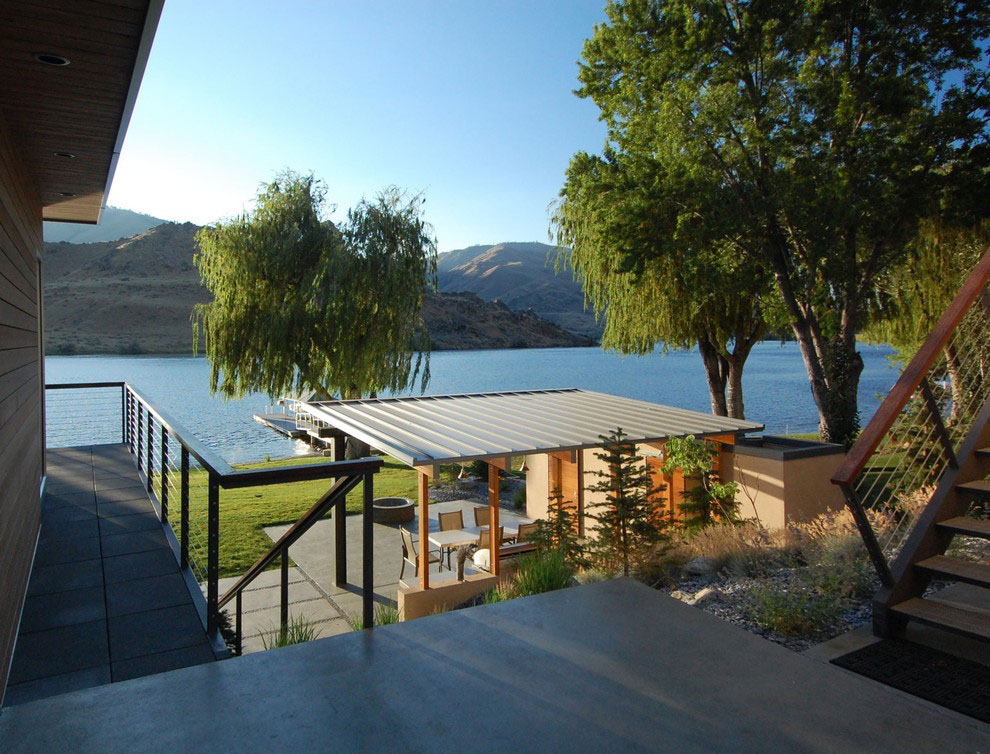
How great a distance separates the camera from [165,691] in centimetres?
273

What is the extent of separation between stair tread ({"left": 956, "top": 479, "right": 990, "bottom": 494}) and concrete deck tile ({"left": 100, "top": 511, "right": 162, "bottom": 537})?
5585 millimetres

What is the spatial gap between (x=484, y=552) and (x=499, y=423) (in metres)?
1.88

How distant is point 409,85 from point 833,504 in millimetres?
10992

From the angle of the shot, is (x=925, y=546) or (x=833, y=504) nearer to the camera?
(x=925, y=546)

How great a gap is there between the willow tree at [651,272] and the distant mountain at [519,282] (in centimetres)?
6193

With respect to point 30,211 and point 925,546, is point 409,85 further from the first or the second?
point 925,546

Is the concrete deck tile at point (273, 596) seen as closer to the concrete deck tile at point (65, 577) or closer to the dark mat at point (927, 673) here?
the concrete deck tile at point (65, 577)

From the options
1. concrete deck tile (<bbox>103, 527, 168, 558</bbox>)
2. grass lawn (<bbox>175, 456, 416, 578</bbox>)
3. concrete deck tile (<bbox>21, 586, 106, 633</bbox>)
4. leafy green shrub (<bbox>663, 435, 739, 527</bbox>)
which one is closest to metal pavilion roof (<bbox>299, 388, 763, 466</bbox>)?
leafy green shrub (<bbox>663, 435, 739, 527</bbox>)

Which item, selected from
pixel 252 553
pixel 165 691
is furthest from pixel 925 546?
pixel 252 553

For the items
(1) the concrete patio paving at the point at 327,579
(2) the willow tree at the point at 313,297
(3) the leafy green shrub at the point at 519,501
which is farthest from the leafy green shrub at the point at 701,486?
(2) the willow tree at the point at 313,297

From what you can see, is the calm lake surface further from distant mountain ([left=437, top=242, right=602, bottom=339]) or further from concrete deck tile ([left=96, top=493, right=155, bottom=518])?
distant mountain ([left=437, top=242, right=602, bottom=339])

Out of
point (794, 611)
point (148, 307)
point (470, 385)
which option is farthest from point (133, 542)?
point (148, 307)

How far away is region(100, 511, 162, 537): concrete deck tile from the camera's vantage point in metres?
5.25

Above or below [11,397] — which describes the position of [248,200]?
above
